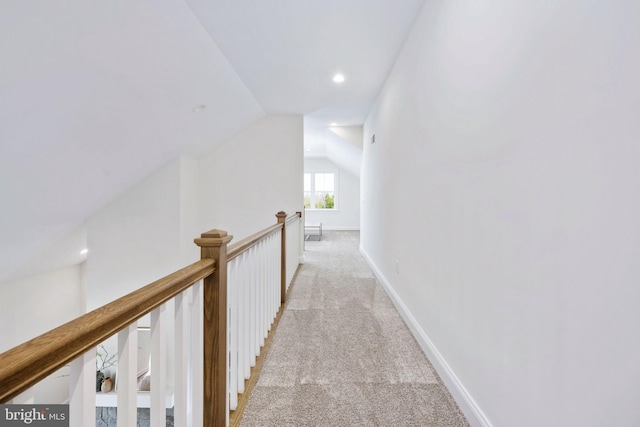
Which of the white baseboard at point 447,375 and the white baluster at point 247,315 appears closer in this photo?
the white baseboard at point 447,375

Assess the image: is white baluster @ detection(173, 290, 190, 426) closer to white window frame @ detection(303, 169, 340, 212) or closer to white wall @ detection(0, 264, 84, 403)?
white wall @ detection(0, 264, 84, 403)

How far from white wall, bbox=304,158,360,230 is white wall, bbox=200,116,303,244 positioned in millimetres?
4909

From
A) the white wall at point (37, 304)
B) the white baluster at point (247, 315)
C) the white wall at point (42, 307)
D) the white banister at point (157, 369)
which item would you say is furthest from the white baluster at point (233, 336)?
the white wall at point (37, 304)

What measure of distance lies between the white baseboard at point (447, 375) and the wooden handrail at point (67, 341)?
138 centimetres

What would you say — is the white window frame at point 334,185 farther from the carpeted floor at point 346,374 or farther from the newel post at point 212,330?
the newel post at point 212,330

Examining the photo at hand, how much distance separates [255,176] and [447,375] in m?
4.07

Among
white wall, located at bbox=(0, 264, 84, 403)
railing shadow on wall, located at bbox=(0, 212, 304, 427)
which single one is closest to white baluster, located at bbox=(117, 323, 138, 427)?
railing shadow on wall, located at bbox=(0, 212, 304, 427)

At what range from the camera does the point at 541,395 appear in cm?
100

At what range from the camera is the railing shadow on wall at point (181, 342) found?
0.53m

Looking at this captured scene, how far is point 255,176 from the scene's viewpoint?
16.7 ft

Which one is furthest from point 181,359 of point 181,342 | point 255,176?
point 255,176

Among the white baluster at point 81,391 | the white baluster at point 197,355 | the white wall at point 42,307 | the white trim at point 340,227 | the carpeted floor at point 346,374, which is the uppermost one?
the white baluster at point 81,391

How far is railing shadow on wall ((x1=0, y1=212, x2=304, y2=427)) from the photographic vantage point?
0.53 metres

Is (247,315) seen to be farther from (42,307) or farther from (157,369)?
(42,307)
